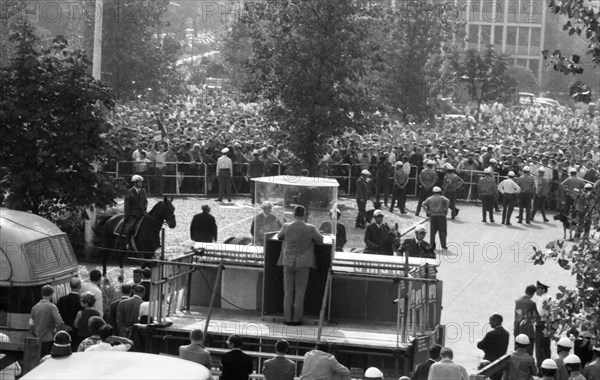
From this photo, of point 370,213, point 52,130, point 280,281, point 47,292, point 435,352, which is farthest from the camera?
point 370,213

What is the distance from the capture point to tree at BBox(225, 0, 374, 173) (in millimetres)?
35062

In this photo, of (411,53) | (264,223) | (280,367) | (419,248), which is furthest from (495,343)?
(411,53)

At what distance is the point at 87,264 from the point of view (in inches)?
1073

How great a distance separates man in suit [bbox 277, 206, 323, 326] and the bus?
13.5 feet

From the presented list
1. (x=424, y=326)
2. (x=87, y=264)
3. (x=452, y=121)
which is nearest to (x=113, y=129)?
(x=87, y=264)

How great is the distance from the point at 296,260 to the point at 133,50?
36769 millimetres

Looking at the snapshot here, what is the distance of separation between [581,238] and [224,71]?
79.7m

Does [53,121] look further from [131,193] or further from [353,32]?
[353,32]

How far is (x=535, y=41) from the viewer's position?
114 m

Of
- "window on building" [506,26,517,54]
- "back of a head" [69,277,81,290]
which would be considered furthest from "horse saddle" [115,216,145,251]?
"window on building" [506,26,517,54]

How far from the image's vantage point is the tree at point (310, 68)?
115 feet

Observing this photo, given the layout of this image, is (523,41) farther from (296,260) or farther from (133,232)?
(296,260)

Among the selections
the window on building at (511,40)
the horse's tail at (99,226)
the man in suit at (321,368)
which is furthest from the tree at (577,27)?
the window on building at (511,40)

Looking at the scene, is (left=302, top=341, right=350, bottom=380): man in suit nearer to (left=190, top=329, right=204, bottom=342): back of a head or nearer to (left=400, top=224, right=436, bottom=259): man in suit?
(left=190, top=329, right=204, bottom=342): back of a head
